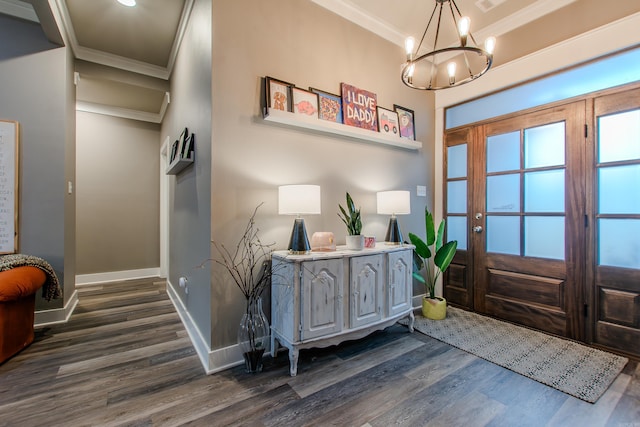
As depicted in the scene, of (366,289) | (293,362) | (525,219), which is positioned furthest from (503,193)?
(293,362)

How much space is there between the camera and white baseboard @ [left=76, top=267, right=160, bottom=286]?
4.16 metres

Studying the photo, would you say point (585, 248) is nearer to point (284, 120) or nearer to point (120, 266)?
point (284, 120)

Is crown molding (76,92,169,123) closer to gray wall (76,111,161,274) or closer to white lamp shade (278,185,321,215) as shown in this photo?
gray wall (76,111,161,274)

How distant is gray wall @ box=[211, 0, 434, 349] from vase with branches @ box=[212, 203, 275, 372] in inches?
2.4

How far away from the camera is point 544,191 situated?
8.30 ft

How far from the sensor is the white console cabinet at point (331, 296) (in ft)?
6.12

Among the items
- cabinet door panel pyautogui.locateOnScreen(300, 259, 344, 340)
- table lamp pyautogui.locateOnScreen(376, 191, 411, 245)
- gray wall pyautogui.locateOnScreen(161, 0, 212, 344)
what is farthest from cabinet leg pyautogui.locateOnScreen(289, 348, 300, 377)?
table lamp pyautogui.locateOnScreen(376, 191, 411, 245)

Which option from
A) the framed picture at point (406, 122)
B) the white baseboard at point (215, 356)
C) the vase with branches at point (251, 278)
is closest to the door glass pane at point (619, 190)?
the framed picture at point (406, 122)

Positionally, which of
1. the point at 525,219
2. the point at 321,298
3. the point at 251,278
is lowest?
the point at 321,298

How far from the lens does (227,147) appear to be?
6.47 ft

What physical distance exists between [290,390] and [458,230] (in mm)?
2451

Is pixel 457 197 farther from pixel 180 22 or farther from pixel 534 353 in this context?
pixel 180 22

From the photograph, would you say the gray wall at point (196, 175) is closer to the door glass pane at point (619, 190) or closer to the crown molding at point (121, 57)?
the crown molding at point (121, 57)


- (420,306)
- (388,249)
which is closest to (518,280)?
(420,306)
